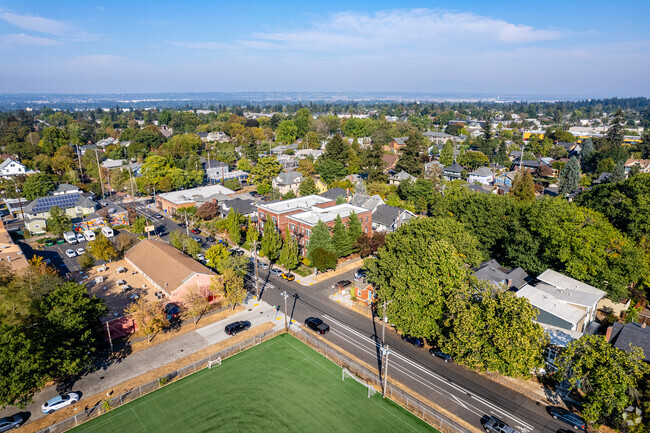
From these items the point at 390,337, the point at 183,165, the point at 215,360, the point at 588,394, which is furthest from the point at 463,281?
the point at 183,165

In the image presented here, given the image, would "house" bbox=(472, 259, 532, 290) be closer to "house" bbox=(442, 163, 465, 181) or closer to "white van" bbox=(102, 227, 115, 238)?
"white van" bbox=(102, 227, 115, 238)

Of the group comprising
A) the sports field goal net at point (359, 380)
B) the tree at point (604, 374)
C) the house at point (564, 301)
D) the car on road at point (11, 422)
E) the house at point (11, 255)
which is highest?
the tree at point (604, 374)

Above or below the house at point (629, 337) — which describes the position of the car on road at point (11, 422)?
below

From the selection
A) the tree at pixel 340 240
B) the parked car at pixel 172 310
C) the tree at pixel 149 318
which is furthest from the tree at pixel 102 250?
the tree at pixel 340 240

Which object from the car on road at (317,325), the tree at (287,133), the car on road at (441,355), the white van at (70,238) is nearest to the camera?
the car on road at (441,355)

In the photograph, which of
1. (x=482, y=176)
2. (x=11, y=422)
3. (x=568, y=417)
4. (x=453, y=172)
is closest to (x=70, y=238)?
(x=11, y=422)

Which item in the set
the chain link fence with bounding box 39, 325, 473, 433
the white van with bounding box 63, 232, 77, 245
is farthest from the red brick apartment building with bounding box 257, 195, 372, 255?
the white van with bounding box 63, 232, 77, 245

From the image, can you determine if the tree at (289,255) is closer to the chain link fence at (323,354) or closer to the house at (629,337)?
the chain link fence at (323,354)

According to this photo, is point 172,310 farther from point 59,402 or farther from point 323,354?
point 323,354
